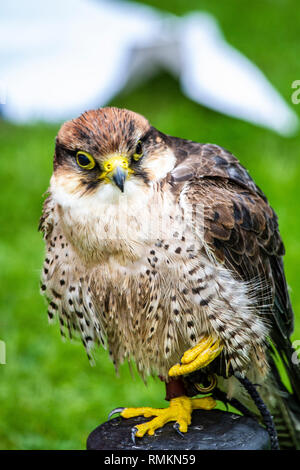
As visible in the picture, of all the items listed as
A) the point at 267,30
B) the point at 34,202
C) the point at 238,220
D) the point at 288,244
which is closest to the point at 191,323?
the point at 238,220

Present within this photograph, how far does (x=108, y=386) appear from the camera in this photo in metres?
5.00

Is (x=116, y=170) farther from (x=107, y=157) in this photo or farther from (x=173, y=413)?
(x=173, y=413)

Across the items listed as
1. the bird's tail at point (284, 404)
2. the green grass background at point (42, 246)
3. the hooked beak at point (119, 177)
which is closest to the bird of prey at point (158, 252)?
the hooked beak at point (119, 177)

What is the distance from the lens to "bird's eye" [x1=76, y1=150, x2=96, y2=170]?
2.55 metres

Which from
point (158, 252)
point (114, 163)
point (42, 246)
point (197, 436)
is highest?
point (42, 246)

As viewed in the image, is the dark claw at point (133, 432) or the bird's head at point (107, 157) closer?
the bird's head at point (107, 157)

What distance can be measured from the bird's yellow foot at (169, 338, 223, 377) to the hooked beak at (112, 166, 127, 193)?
0.72 meters

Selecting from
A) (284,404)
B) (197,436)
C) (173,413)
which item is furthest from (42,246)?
(197,436)

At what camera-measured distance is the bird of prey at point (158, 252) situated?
102 inches

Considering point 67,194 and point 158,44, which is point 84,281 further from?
point 158,44

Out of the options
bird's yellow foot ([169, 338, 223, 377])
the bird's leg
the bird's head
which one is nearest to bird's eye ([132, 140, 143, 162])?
the bird's head

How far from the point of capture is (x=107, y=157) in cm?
250

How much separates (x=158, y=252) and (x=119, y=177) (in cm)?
36

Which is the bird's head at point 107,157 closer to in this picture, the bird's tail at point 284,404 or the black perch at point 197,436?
the black perch at point 197,436
